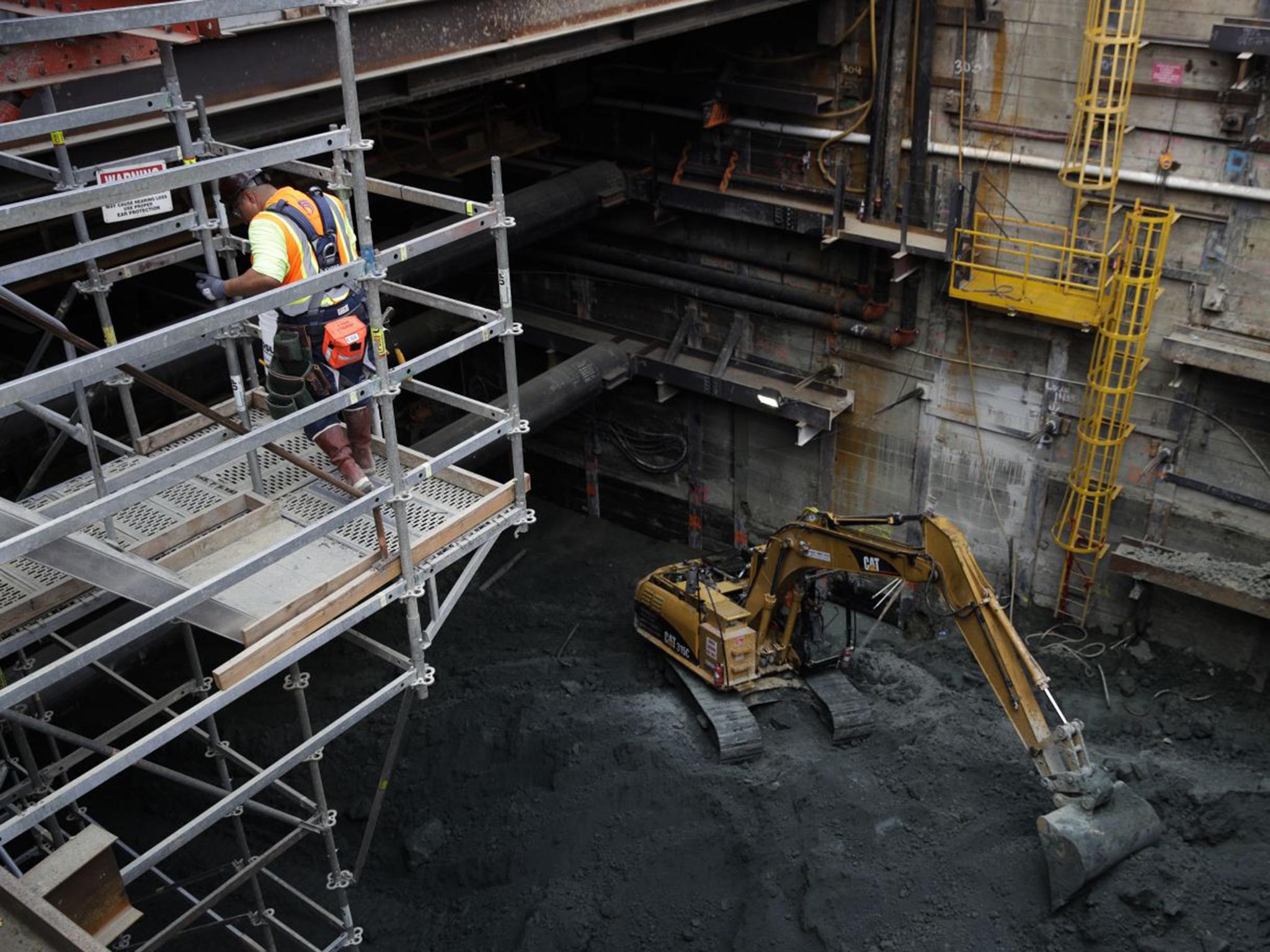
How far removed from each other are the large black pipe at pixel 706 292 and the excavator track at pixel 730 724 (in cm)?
480

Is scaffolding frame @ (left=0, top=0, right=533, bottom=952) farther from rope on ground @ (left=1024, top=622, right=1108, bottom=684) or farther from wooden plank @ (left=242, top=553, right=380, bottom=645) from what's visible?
rope on ground @ (left=1024, top=622, right=1108, bottom=684)

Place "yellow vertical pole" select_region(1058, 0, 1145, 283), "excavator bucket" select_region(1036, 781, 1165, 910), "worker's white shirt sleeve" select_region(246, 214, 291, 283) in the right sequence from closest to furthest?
"worker's white shirt sleeve" select_region(246, 214, 291, 283) < "excavator bucket" select_region(1036, 781, 1165, 910) < "yellow vertical pole" select_region(1058, 0, 1145, 283)

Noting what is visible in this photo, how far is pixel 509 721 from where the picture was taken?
13.2m

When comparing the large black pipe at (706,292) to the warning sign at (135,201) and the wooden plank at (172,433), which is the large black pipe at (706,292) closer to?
the wooden plank at (172,433)

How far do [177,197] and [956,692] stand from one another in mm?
9374

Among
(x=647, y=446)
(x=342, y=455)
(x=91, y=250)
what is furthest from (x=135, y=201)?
(x=647, y=446)

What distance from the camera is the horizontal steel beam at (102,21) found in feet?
18.5

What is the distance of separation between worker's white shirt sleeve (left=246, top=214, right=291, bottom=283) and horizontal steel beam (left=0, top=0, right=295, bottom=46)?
53.6 inches

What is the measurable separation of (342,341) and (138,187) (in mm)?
1881

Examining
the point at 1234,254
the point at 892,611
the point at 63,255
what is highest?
the point at 63,255

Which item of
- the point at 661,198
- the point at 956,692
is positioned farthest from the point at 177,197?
the point at 956,692

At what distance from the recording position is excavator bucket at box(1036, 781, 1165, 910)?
10.3 m

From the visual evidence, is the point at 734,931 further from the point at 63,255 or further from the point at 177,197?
the point at 177,197

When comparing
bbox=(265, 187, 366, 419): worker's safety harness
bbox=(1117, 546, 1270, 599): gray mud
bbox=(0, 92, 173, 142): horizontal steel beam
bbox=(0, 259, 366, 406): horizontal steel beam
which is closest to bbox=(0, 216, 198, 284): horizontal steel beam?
bbox=(0, 92, 173, 142): horizontal steel beam
